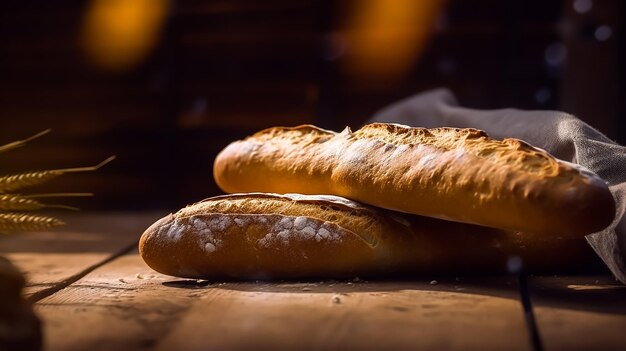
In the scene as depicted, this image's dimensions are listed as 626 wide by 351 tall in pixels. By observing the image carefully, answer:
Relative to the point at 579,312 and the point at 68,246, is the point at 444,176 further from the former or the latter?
the point at 68,246

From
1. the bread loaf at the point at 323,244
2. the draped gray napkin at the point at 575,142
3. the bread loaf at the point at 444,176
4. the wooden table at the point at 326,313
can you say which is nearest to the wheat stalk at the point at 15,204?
the wooden table at the point at 326,313

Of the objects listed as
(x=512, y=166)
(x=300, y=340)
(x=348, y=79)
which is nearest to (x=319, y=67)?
(x=348, y=79)

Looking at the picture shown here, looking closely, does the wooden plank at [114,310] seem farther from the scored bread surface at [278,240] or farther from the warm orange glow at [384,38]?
the warm orange glow at [384,38]

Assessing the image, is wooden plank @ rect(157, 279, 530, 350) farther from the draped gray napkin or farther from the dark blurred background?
the dark blurred background

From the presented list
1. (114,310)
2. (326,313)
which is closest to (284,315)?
(326,313)

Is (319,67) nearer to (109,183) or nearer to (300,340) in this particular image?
(109,183)
